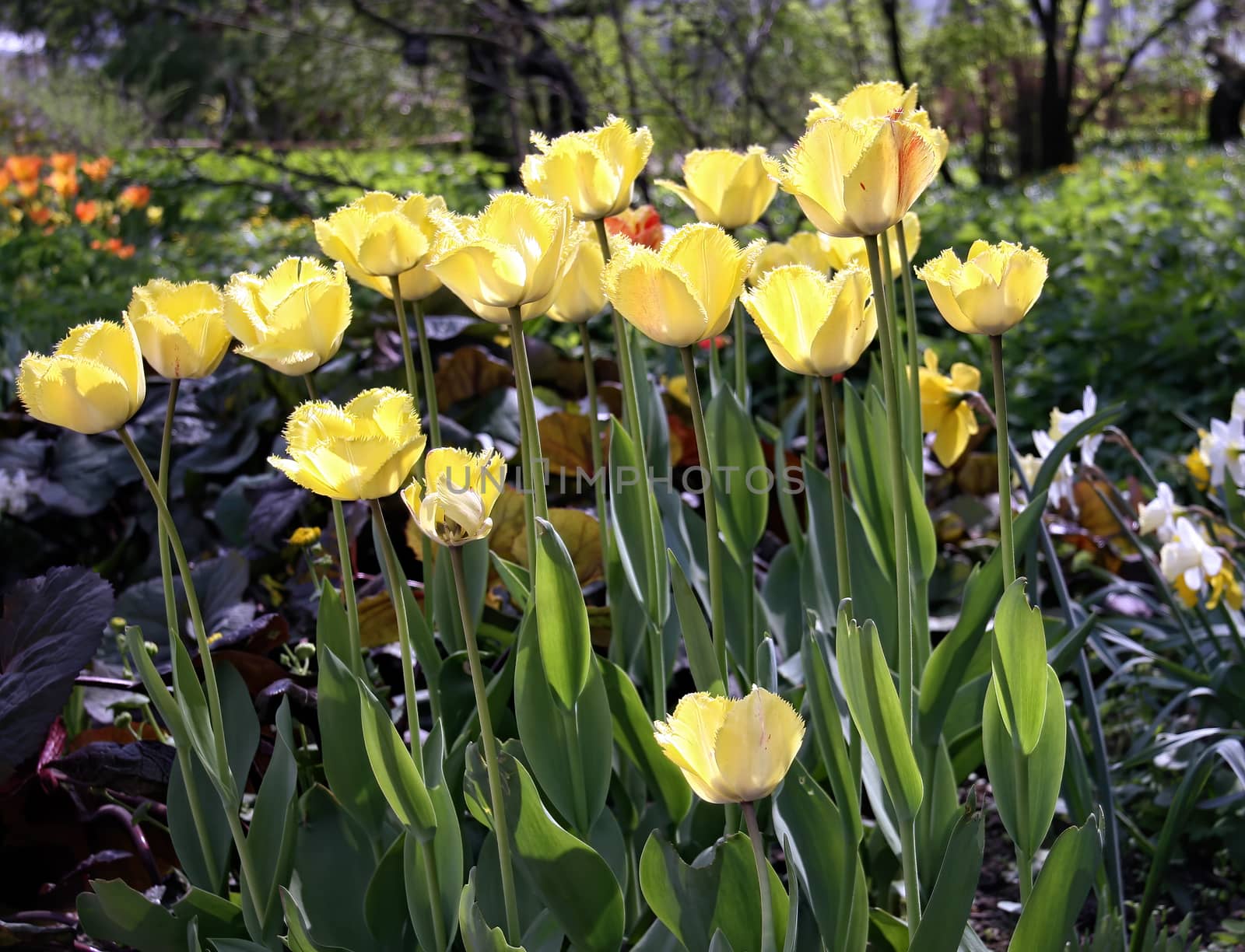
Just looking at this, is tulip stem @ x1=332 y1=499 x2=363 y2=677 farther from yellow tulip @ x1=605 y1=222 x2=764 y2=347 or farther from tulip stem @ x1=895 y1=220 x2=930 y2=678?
tulip stem @ x1=895 y1=220 x2=930 y2=678

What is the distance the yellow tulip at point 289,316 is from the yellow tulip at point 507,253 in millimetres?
119

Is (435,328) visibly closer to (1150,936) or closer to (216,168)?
(1150,936)

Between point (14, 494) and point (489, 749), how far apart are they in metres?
1.55

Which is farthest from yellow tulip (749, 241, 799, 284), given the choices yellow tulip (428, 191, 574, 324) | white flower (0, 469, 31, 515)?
white flower (0, 469, 31, 515)

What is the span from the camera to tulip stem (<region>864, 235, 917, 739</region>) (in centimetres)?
81

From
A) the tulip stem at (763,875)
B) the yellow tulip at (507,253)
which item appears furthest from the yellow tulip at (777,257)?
the tulip stem at (763,875)

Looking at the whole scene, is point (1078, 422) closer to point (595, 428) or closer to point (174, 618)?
point (595, 428)

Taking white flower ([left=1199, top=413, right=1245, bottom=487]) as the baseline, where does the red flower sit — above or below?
above

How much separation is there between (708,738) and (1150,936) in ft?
2.49

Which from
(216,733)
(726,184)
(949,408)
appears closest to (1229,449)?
(949,408)

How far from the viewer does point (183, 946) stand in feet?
3.27


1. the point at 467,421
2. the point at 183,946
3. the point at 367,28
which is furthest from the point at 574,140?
the point at 367,28

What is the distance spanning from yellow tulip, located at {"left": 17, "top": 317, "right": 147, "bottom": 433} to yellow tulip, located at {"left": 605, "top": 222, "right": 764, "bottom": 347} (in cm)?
37

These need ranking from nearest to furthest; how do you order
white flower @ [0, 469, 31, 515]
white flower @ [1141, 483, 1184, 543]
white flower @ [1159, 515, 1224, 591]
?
white flower @ [1159, 515, 1224, 591] → white flower @ [1141, 483, 1184, 543] → white flower @ [0, 469, 31, 515]
